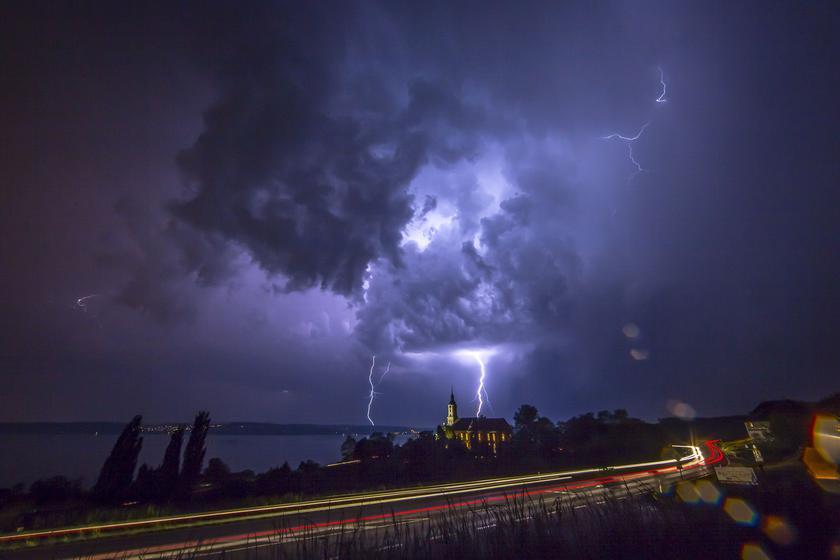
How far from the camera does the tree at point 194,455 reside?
3653cm

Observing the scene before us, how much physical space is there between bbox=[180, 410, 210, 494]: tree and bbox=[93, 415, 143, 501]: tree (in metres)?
4.42

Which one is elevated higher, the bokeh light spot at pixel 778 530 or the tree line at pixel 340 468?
the tree line at pixel 340 468

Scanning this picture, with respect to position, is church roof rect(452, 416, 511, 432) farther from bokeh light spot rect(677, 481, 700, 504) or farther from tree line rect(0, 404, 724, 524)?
bokeh light spot rect(677, 481, 700, 504)

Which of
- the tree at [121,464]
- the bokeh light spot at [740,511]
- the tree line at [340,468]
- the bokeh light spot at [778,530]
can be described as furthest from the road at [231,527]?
the tree at [121,464]

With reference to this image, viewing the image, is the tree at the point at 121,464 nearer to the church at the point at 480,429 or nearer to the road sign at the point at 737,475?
the road sign at the point at 737,475

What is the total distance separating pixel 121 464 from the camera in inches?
1479

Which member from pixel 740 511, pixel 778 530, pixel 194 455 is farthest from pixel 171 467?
pixel 778 530

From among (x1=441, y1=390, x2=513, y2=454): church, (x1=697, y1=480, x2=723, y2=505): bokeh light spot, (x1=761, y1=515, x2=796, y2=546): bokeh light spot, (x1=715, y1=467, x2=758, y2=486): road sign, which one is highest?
(x1=441, y1=390, x2=513, y2=454): church

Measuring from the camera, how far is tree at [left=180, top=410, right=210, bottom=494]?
36531 millimetres

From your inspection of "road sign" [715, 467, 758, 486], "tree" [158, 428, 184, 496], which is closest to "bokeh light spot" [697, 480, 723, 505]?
"road sign" [715, 467, 758, 486]

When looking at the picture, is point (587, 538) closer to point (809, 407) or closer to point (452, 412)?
point (809, 407)

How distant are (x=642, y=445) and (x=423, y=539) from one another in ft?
172

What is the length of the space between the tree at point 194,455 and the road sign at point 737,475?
39.1 metres

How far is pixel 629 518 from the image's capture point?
6.30 m
